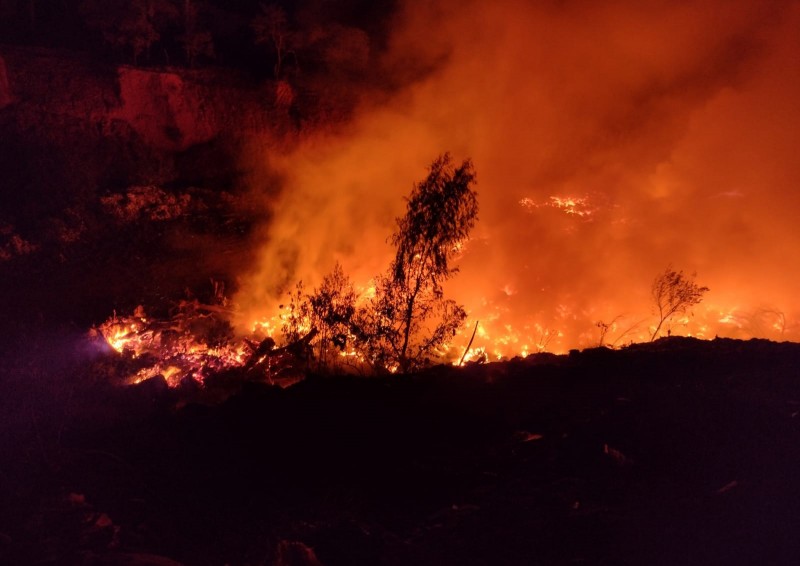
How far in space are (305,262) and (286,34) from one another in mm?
10915

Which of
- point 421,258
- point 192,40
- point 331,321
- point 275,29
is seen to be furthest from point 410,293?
point 192,40

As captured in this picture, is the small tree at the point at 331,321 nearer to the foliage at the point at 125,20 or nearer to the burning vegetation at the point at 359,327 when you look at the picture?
the burning vegetation at the point at 359,327

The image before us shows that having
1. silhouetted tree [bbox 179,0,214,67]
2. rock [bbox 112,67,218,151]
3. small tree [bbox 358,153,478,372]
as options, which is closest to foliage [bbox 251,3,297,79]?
silhouetted tree [bbox 179,0,214,67]

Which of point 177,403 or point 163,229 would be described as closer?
point 177,403

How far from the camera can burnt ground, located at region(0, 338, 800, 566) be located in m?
5.35

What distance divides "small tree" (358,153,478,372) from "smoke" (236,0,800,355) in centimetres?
655

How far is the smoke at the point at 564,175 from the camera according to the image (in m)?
18.1

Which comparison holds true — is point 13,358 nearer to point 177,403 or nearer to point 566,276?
point 177,403

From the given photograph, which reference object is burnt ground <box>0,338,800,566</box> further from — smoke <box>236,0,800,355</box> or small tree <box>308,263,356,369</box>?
smoke <box>236,0,800,355</box>

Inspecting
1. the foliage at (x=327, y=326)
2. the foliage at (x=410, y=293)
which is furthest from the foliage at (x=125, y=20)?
the foliage at (x=410, y=293)

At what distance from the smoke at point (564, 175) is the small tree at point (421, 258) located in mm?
6552

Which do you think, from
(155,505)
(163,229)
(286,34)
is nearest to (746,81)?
(286,34)

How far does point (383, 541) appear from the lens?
5445mm

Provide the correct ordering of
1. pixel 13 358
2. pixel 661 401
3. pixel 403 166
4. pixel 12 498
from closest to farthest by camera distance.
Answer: pixel 12 498 < pixel 661 401 < pixel 13 358 < pixel 403 166
